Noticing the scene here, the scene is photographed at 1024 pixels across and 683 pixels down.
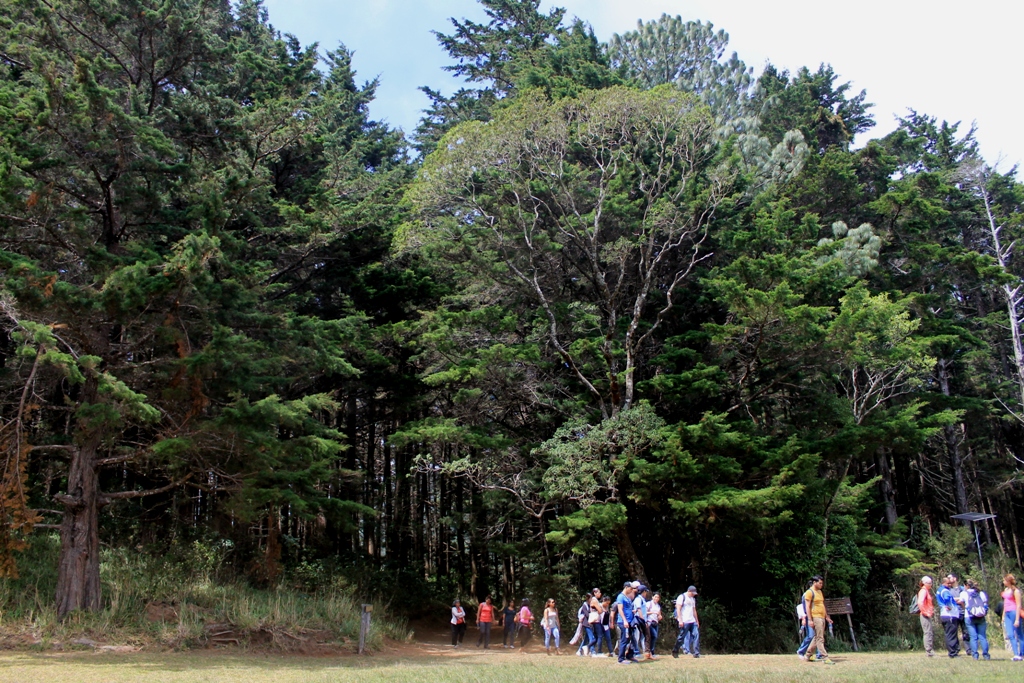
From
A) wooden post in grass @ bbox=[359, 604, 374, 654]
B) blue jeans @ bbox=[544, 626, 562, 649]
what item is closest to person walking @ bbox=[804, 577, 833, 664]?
blue jeans @ bbox=[544, 626, 562, 649]

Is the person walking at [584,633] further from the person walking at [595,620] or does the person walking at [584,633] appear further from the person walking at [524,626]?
the person walking at [524,626]

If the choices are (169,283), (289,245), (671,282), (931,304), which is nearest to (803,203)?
(931,304)

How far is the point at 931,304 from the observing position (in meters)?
25.3

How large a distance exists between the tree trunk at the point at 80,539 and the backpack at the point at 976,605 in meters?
14.5

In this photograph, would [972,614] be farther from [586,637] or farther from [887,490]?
[887,490]

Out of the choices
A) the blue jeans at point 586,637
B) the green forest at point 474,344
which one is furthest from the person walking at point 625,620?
the green forest at point 474,344

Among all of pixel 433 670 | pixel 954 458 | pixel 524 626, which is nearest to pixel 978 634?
pixel 433 670

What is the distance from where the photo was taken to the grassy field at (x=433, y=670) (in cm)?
852

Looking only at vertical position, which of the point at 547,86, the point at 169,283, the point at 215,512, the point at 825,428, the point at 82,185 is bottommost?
the point at 215,512

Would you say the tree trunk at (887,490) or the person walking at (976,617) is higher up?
the tree trunk at (887,490)

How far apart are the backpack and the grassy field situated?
25.2 inches

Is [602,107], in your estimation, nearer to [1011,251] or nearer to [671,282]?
[671,282]

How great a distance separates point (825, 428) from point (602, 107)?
11.2 meters

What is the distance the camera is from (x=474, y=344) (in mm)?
20438
